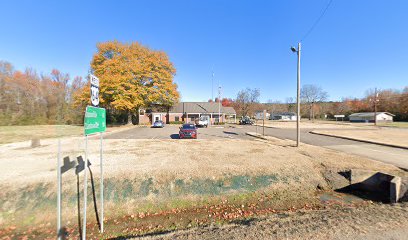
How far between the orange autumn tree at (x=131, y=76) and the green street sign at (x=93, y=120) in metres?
25.2

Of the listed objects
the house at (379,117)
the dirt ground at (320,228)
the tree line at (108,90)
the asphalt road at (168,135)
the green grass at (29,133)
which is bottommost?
the dirt ground at (320,228)

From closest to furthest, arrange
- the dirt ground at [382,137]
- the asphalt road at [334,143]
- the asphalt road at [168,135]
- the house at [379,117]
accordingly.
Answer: the asphalt road at [334,143]
the dirt ground at [382,137]
the asphalt road at [168,135]
the house at [379,117]

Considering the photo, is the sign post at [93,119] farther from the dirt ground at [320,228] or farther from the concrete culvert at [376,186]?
the concrete culvert at [376,186]

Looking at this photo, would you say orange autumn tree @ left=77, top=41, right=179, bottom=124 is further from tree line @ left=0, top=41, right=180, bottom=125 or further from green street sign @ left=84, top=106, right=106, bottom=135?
green street sign @ left=84, top=106, right=106, bottom=135

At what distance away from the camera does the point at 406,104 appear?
58438mm

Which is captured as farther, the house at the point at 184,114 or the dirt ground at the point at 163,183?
the house at the point at 184,114

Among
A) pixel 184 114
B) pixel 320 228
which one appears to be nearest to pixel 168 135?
pixel 320 228

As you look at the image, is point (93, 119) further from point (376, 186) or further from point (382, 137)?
point (382, 137)

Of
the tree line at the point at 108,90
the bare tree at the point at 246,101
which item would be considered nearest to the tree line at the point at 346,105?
the bare tree at the point at 246,101

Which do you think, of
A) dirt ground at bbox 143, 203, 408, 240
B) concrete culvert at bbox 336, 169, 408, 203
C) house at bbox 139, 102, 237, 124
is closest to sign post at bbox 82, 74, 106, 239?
dirt ground at bbox 143, 203, 408, 240

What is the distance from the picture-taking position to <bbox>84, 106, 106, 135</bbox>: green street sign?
340 centimetres

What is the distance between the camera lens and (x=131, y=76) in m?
28.4

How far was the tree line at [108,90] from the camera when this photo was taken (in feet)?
90.0

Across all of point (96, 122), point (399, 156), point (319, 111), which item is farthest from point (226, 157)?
point (319, 111)
